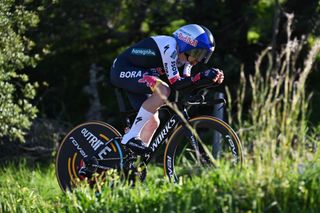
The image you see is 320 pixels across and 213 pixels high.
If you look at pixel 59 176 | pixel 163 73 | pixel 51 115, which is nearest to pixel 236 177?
pixel 163 73

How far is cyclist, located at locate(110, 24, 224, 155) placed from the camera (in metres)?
7.24

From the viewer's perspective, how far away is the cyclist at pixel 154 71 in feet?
23.8

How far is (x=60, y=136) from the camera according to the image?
11508 mm

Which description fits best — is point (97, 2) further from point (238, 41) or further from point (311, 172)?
point (311, 172)

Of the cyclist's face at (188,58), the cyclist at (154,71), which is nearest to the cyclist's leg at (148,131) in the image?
the cyclist at (154,71)

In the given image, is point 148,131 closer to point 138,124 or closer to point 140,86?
point 138,124

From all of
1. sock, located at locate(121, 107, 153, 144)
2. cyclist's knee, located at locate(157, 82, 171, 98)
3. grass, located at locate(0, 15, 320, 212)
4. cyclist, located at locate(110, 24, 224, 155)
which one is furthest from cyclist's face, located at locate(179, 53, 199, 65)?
grass, located at locate(0, 15, 320, 212)

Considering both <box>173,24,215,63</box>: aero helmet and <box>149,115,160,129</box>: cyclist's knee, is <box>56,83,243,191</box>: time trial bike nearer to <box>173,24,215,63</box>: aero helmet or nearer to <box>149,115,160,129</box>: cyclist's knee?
<box>149,115,160,129</box>: cyclist's knee

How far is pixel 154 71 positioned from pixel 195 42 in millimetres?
582

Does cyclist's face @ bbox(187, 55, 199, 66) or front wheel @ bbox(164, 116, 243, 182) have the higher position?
cyclist's face @ bbox(187, 55, 199, 66)

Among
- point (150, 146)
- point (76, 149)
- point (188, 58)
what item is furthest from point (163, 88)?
point (76, 149)

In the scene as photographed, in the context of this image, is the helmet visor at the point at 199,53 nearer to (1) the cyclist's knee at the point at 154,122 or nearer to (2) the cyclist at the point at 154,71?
(2) the cyclist at the point at 154,71

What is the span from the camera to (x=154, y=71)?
302 inches

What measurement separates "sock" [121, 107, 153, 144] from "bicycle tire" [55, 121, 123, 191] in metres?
0.42
